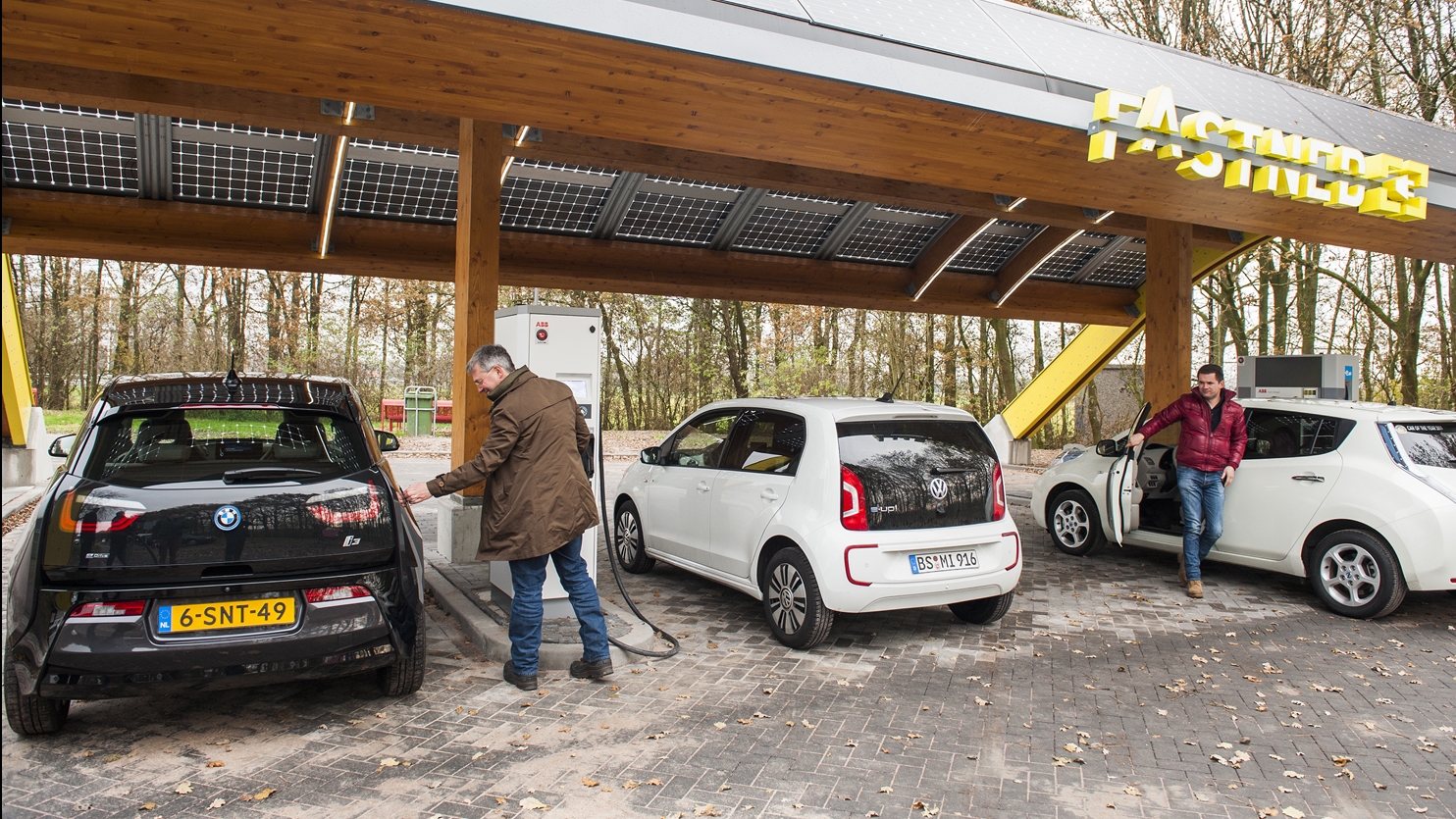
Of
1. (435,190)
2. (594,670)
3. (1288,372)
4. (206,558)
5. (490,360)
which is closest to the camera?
(206,558)

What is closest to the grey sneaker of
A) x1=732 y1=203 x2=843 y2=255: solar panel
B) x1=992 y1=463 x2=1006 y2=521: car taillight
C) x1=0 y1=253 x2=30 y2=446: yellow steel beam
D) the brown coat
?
the brown coat

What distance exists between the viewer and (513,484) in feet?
15.7

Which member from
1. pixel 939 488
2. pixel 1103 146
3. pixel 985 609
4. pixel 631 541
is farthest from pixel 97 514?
pixel 1103 146

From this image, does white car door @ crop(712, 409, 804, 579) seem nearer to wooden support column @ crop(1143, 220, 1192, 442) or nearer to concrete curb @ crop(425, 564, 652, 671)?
concrete curb @ crop(425, 564, 652, 671)

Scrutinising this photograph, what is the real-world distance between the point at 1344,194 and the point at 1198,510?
8.83 feet

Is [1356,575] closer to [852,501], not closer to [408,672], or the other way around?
[852,501]

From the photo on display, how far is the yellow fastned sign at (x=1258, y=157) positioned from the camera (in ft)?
20.6

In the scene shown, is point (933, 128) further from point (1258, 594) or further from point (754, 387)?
point (754, 387)

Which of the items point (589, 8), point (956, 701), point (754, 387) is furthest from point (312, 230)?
point (754, 387)

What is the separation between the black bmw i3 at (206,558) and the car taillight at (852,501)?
233 cm

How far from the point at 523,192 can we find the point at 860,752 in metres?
7.19

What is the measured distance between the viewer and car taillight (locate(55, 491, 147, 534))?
3.71m

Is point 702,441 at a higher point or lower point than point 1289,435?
lower

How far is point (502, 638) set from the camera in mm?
5359
